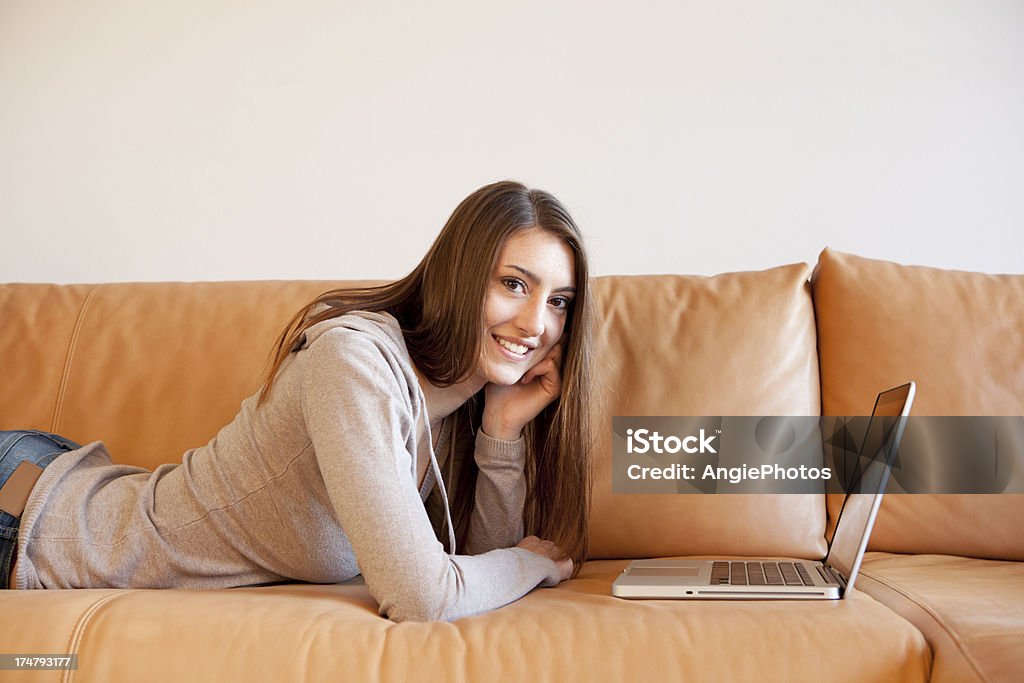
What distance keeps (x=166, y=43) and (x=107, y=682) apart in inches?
65.8

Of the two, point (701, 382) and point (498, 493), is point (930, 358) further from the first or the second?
point (498, 493)

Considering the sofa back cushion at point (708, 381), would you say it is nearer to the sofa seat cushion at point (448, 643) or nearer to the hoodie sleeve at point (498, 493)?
the hoodie sleeve at point (498, 493)

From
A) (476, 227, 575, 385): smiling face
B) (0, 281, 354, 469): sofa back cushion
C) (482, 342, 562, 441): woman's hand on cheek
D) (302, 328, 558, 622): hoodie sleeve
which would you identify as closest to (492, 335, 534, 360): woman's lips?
(476, 227, 575, 385): smiling face

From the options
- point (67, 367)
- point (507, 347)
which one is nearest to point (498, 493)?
point (507, 347)

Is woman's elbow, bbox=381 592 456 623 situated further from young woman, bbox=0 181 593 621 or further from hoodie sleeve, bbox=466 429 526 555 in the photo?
hoodie sleeve, bbox=466 429 526 555

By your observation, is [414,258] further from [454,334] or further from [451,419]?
[454,334]

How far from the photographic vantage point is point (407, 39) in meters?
2.13

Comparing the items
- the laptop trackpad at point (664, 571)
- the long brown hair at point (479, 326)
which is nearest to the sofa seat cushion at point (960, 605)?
the laptop trackpad at point (664, 571)

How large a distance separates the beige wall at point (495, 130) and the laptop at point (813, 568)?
0.78 metres

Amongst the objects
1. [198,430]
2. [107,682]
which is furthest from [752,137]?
[107,682]

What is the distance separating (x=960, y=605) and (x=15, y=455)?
131 centimetres

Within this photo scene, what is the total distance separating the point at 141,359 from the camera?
66.3 inches

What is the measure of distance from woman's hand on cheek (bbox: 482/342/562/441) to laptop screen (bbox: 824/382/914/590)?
48 centimetres

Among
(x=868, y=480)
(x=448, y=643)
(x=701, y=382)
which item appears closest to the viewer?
(x=448, y=643)
